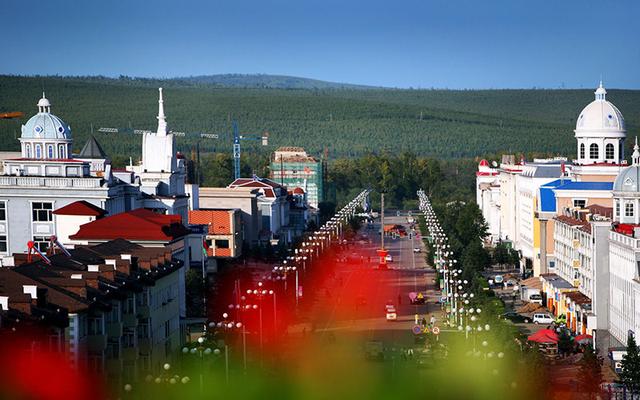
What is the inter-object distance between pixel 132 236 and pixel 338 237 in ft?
158

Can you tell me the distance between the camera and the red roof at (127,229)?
5691cm

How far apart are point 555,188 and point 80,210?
2293cm

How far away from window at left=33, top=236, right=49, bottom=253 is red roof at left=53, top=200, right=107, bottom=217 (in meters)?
1.23

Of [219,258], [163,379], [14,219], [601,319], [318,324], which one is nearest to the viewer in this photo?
[163,379]

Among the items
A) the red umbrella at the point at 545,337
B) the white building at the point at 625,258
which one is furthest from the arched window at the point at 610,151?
the red umbrella at the point at 545,337

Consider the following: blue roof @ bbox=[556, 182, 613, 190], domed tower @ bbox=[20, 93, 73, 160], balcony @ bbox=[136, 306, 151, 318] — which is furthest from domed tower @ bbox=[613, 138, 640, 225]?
domed tower @ bbox=[20, 93, 73, 160]

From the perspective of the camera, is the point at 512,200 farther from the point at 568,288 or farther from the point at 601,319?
the point at 601,319

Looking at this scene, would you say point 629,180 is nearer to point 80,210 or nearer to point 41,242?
point 80,210

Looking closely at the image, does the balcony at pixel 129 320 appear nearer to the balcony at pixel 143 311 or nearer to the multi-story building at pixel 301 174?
the balcony at pixel 143 311

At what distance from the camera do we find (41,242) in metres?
63.0

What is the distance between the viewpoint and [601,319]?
51562mm

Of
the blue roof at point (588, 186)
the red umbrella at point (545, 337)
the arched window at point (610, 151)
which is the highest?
the arched window at point (610, 151)

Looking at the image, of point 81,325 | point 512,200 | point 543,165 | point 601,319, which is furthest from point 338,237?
point 81,325

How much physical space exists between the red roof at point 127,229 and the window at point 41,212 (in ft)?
20.3
